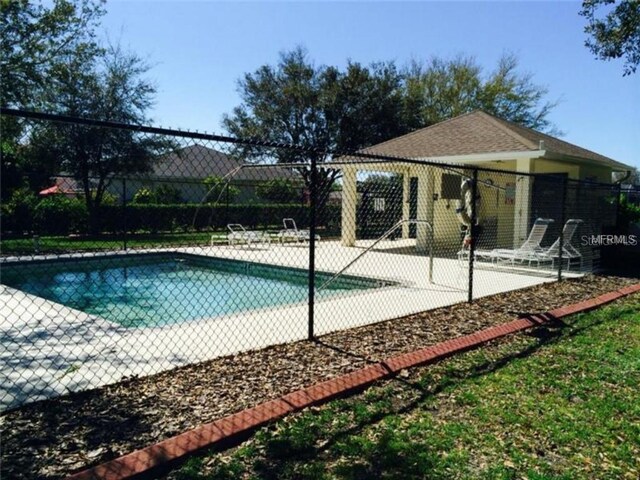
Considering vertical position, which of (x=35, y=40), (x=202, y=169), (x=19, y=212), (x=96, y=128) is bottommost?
(x=19, y=212)

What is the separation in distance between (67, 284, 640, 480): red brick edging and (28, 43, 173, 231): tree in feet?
47.9

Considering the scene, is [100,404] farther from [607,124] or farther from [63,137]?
[607,124]

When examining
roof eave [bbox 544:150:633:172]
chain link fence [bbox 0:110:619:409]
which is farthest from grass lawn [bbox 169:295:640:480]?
roof eave [bbox 544:150:633:172]

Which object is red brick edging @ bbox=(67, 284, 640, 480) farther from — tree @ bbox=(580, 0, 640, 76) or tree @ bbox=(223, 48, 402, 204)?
tree @ bbox=(223, 48, 402, 204)

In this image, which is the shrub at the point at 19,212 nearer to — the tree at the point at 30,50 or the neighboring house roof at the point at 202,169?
the tree at the point at 30,50

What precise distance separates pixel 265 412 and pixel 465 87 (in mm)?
33555

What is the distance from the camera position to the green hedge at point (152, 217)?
570 inches

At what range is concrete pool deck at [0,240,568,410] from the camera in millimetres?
3992

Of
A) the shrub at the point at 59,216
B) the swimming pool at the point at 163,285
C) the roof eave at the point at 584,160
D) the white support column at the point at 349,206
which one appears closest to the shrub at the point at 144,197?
the shrub at the point at 59,216

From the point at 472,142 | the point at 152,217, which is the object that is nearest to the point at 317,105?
the point at 152,217

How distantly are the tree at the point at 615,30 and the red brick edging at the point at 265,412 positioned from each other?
10267 mm

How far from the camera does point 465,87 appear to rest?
3284 centimetres

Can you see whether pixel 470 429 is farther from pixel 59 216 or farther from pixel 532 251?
pixel 59 216

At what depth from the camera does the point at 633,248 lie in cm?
1222
